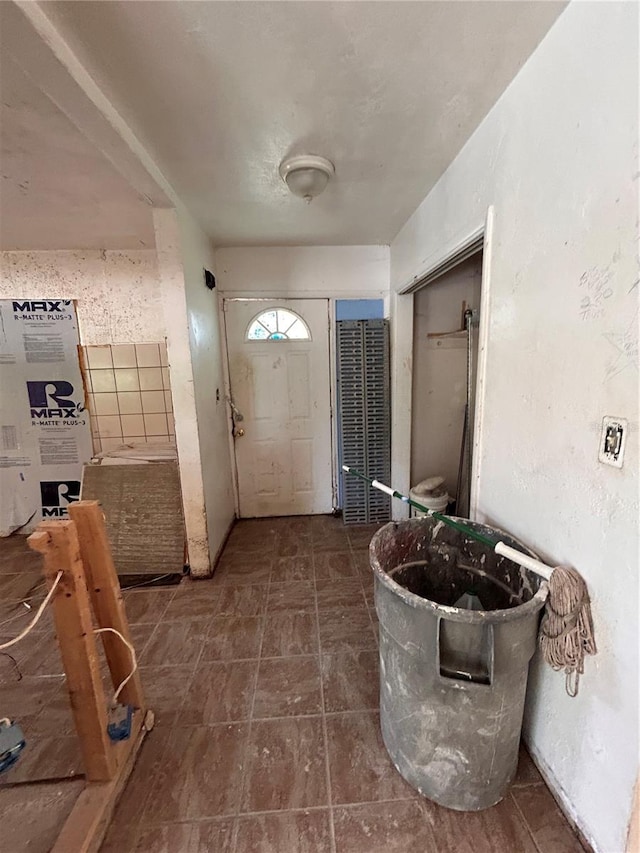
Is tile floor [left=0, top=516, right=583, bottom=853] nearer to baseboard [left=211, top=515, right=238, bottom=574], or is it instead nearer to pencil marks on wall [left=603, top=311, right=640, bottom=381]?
baseboard [left=211, top=515, right=238, bottom=574]

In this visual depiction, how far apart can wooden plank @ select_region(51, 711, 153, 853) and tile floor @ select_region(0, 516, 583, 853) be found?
4cm

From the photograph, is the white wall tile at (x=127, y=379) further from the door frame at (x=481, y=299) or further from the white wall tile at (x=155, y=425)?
the door frame at (x=481, y=299)

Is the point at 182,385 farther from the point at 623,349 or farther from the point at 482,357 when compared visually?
the point at 623,349

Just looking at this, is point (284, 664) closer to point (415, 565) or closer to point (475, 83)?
point (415, 565)

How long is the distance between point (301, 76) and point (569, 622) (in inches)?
70.4

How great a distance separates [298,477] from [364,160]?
2255 millimetres

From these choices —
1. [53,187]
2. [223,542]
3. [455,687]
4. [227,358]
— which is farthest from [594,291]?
[223,542]

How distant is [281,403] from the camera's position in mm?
2947

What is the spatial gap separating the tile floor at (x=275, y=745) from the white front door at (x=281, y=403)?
3.37 ft

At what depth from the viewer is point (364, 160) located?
1.60m

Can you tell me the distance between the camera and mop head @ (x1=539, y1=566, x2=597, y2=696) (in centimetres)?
91

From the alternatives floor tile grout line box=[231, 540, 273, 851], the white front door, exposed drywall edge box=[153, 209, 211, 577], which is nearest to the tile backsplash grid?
the white front door

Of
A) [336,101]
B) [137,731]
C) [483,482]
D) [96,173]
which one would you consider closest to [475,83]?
[336,101]

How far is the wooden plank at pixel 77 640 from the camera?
3.23ft
